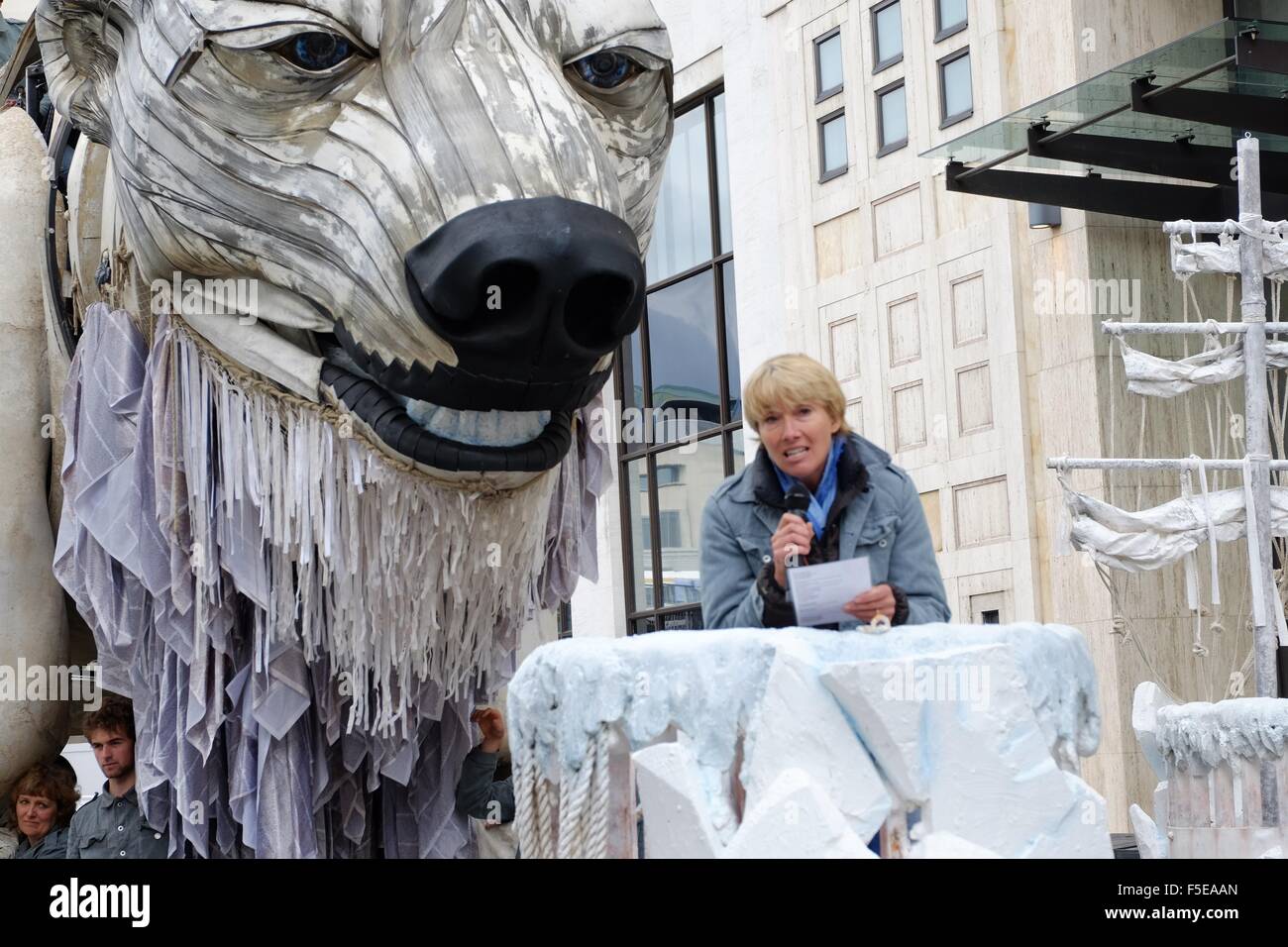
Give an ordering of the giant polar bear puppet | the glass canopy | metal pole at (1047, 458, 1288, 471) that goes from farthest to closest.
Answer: the glass canopy
metal pole at (1047, 458, 1288, 471)
the giant polar bear puppet

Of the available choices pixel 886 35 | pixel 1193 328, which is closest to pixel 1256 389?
pixel 1193 328

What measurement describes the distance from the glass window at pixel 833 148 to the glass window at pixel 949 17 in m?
1.42

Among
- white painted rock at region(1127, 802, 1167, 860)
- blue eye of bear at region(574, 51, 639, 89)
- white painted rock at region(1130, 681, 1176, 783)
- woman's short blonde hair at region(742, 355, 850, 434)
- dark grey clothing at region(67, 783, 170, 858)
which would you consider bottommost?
white painted rock at region(1127, 802, 1167, 860)

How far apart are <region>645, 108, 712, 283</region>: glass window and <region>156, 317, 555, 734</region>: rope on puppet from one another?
16370 millimetres

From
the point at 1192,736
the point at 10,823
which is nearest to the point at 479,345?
the point at 10,823

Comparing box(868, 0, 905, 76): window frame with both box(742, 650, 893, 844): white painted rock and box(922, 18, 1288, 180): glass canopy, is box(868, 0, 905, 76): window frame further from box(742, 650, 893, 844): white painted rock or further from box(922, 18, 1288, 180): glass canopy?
box(742, 650, 893, 844): white painted rock

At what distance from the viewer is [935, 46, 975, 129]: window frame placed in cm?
1477

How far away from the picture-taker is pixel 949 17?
1510cm

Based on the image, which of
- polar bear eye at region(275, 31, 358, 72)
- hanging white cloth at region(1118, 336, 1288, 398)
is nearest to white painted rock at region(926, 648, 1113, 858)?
polar bear eye at region(275, 31, 358, 72)

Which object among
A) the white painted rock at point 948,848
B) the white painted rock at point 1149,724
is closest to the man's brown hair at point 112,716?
the white painted rock at point 948,848

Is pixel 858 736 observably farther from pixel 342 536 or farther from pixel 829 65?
pixel 829 65

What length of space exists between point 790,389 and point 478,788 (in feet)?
2.60

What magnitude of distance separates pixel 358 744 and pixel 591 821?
0.56 metres

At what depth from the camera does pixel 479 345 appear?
7.27 feet
